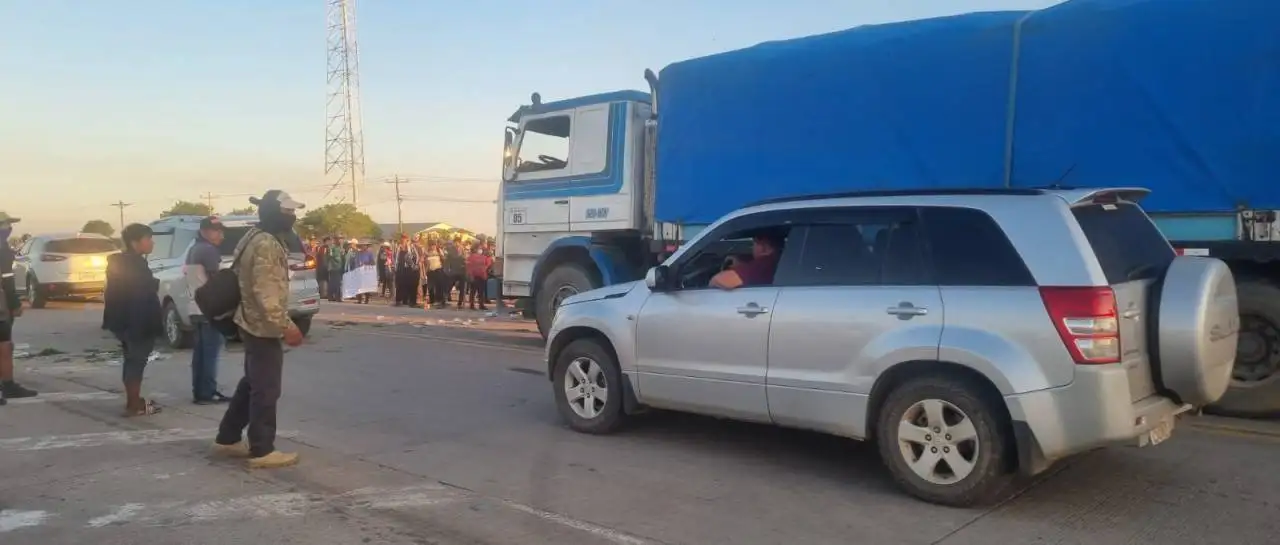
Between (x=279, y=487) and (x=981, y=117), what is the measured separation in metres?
6.00

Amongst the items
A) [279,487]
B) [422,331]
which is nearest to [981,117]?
[279,487]

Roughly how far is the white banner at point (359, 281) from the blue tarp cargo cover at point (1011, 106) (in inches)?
578

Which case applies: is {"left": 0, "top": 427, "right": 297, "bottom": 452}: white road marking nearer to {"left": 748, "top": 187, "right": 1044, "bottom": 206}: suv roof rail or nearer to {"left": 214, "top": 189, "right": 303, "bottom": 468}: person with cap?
{"left": 214, "top": 189, "right": 303, "bottom": 468}: person with cap

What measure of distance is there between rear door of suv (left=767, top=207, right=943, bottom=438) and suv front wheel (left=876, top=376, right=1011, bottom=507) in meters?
0.18

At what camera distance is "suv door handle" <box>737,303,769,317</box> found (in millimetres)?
5688

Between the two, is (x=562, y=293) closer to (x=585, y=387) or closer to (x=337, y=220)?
(x=585, y=387)

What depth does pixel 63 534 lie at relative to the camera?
4.67 metres

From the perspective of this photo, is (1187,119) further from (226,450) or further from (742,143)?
(226,450)

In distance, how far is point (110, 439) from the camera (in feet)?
22.5

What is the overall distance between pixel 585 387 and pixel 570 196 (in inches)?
193

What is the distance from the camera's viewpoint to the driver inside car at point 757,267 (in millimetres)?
5887

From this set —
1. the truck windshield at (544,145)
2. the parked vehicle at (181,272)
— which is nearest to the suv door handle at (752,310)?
the truck windshield at (544,145)

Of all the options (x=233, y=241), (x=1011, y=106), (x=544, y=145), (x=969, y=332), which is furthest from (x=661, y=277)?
(x=233, y=241)

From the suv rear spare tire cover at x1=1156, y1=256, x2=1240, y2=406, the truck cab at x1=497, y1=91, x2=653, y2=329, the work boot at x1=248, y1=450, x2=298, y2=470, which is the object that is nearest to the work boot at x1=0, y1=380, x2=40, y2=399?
the work boot at x1=248, y1=450, x2=298, y2=470
